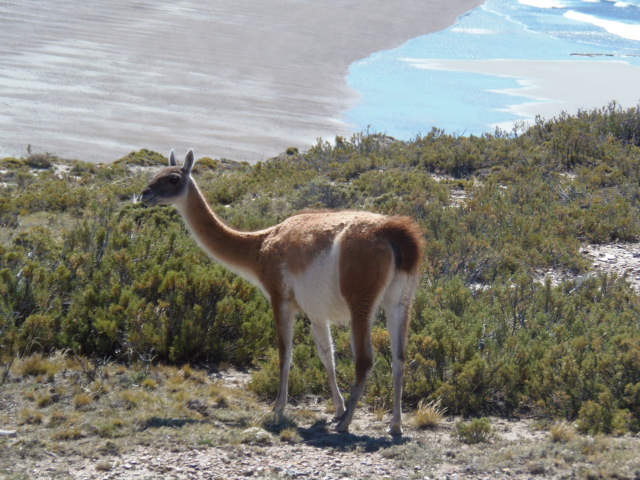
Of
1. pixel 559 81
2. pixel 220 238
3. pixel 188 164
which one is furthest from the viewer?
pixel 559 81

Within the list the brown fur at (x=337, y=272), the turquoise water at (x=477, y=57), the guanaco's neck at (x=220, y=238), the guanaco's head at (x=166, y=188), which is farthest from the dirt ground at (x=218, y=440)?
the turquoise water at (x=477, y=57)

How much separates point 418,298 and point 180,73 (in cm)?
1786

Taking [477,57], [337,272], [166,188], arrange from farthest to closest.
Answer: [477,57] < [166,188] < [337,272]

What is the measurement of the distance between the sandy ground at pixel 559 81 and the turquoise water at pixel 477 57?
1.44 ft

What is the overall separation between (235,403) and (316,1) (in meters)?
32.4

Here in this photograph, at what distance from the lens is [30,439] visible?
16.1 ft

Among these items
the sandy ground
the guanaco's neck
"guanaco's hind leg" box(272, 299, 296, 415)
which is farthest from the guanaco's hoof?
the sandy ground

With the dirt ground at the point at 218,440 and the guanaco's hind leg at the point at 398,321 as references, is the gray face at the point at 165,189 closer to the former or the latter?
the dirt ground at the point at 218,440

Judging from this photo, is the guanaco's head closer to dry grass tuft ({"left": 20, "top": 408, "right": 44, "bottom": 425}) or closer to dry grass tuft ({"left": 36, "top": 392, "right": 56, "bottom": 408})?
dry grass tuft ({"left": 36, "top": 392, "right": 56, "bottom": 408})

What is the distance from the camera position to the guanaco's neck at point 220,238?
6.06m

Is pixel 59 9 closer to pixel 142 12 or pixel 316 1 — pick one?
pixel 142 12

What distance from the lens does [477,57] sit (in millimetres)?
29875

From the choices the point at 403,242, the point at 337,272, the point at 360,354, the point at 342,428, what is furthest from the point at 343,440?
the point at 403,242

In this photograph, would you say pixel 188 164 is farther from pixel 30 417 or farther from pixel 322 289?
pixel 30 417
